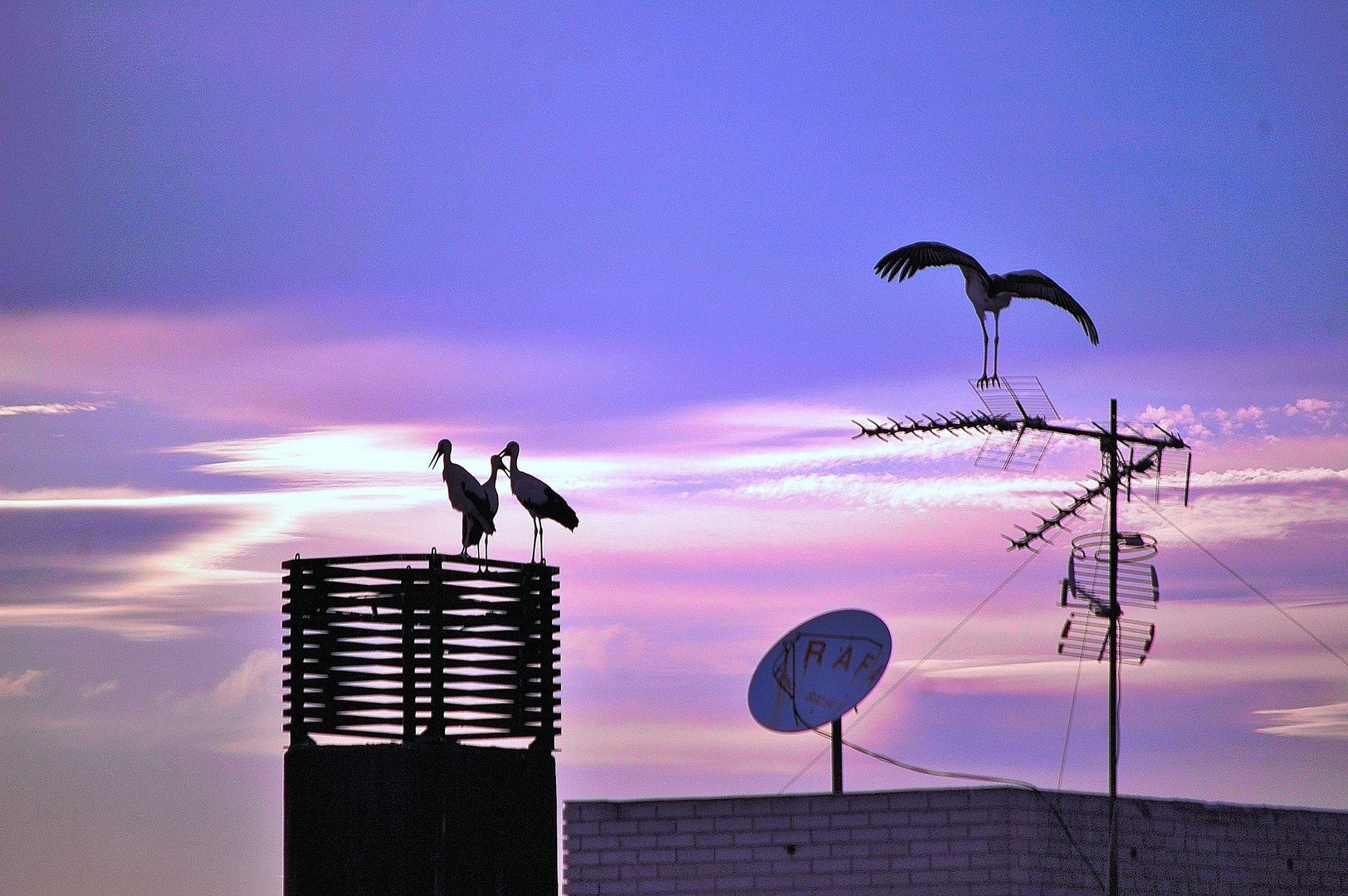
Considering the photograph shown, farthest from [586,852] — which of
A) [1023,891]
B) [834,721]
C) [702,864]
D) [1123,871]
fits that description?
[1123,871]

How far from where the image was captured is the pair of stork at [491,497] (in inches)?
733

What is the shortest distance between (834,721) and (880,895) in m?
1.75

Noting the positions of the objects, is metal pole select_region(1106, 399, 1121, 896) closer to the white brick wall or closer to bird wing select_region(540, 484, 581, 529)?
the white brick wall

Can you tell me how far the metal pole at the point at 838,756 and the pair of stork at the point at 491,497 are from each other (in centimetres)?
355

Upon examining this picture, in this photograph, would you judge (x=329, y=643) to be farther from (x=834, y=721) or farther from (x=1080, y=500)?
(x=1080, y=500)

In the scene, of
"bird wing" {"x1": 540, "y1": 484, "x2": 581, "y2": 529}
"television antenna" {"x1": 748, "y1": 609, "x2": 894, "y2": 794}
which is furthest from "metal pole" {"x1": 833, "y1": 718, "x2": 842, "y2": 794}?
"bird wing" {"x1": 540, "y1": 484, "x2": 581, "y2": 529}

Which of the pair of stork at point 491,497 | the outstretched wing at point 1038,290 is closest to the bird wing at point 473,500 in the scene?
the pair of stork at point 491,497

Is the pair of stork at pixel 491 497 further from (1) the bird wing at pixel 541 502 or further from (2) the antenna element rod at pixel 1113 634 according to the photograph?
(2) the antenna element rod at pixel 1113 634

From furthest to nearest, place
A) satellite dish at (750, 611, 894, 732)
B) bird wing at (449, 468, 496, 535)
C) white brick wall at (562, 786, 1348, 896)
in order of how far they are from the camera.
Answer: bird wing at (449, 468, 496, 535) → satellite dish at (750, 611, 894, 732) → white brick wall at (562, 786, 1348, 896)

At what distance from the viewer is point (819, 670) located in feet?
58.9

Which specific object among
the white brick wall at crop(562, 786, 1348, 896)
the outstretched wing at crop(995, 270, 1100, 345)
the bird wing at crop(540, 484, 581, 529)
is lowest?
the white brick wall at crop(562, 786, 1348, 896)

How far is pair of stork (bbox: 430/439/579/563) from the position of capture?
1861cm

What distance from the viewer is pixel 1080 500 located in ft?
60.3

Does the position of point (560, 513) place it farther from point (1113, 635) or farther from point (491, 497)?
point (1113, 635)
